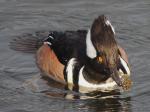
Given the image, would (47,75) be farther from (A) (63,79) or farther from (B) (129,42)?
(B) (129,42)

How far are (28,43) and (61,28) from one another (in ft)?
3.32

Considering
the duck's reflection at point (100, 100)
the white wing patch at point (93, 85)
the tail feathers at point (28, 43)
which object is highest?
the tail feathers at point (28, 43)

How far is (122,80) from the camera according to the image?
9430mm

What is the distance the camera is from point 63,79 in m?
10.3

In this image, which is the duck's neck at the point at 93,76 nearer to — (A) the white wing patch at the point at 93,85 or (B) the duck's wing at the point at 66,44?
(A) the white wing patch at the point at 93,85

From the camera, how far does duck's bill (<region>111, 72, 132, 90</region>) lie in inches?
361

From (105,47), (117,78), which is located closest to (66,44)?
(105,47)

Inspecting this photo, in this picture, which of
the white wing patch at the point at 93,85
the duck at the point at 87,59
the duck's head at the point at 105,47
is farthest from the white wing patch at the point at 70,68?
the duck's head at the point at 105,47

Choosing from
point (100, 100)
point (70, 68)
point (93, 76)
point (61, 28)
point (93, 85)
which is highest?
point (61, 28)

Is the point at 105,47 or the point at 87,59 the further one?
the point at 87,59

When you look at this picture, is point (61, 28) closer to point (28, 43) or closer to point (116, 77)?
point (28, 43)

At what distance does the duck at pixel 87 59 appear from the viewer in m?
9.26

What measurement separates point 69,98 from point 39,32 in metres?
2.61

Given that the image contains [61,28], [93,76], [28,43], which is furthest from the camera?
[61,28]
